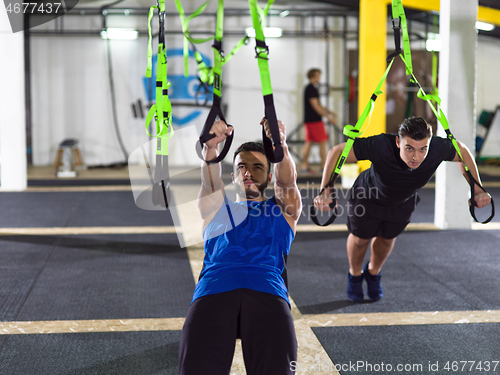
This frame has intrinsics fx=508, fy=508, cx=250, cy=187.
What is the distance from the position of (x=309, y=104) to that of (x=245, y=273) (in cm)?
712

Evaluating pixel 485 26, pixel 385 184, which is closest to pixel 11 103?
pixel 385 184

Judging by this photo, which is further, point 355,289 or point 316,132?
point 316,132

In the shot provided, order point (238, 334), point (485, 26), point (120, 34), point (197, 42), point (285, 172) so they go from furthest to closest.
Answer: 1. point (120, 34)
2. point (485, 26)
3. point (285, 172)
4. point (197, 42)
5. point (238, 334)

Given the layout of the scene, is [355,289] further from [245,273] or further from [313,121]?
[313,121]

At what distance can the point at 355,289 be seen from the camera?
3199mm

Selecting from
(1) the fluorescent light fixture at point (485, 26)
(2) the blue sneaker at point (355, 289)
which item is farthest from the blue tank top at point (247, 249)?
(1) the fluorescent light fixture at point (485, 26)

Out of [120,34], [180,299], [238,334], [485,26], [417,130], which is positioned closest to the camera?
[238,334]

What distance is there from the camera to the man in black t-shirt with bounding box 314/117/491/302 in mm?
2506

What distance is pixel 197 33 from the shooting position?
10141 mm

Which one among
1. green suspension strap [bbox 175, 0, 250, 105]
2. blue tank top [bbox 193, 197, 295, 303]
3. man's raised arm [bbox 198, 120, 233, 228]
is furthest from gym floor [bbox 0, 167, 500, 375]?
green suspension strap [bbox 175, 0, 250, 105]

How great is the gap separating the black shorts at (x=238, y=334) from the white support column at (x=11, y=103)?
6.49 metres

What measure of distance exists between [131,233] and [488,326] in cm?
335

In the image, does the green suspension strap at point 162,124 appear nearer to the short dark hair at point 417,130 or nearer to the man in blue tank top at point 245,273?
the man in blue tank top at point 245,273

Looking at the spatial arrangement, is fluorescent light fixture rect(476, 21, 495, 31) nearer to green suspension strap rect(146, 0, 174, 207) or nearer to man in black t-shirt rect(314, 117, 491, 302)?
man in black t-shirt rect(314, 117, 491, 302)
